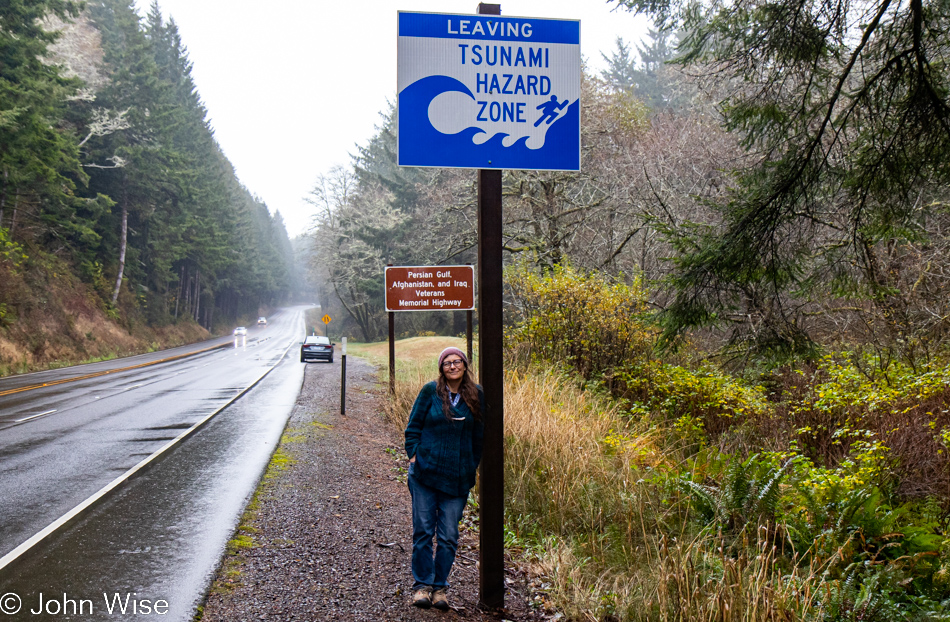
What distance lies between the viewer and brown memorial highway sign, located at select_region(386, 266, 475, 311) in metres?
13.1

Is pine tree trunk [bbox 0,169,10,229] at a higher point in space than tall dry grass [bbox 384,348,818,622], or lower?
higher

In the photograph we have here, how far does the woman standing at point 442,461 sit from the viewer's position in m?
4.18

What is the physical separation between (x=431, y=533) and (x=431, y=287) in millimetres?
9082

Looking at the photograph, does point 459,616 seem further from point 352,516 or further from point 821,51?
point 821,51

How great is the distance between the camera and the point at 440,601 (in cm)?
413

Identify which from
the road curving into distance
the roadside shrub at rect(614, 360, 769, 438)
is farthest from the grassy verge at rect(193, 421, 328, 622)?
the roadside shrub at rect(614, 360, 769, 438)

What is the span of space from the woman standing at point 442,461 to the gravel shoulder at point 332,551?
0.28m

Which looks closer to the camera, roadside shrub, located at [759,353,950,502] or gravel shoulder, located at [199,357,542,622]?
gravel shoulder, located at [199,357,542,622]

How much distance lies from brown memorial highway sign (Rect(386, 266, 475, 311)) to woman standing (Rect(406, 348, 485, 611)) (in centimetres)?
880

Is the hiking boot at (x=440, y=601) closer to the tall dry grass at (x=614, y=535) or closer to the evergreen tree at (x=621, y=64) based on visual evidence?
the tall dry grass at (x=614, y=535)

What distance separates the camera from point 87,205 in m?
33.5

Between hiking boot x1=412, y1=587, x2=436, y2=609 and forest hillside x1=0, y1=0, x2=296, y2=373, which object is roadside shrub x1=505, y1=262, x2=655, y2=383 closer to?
hiking boot x1=412, y1=587, x2=436, y2=609

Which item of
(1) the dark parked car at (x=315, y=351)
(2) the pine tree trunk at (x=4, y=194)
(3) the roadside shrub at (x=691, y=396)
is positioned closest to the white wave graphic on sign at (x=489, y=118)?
(3) the roadside shrub at (x=691, y=396)

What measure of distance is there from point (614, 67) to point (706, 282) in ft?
167
